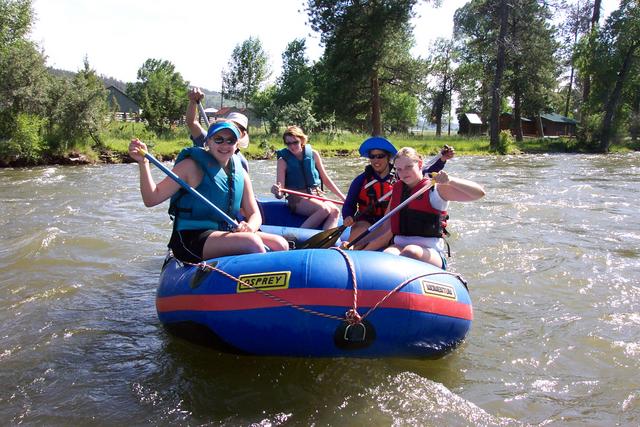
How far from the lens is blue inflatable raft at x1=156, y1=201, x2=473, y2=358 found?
103 inches

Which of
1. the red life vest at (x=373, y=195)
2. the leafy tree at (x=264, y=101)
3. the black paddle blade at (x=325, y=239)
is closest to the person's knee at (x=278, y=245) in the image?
the black paddle blade at (x=325, y=239)

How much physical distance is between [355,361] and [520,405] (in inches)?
34.7

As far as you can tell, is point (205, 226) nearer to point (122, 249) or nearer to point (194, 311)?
point (194, 311)

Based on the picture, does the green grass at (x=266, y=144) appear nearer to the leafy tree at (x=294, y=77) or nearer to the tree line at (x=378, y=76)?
the tree line at (x=378, y=76)

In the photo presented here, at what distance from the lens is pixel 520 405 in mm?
2623

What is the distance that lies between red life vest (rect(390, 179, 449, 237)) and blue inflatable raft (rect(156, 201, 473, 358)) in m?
0.54

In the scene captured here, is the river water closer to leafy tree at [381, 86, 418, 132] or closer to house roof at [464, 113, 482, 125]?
house roof at [464, 113, 482, 125]

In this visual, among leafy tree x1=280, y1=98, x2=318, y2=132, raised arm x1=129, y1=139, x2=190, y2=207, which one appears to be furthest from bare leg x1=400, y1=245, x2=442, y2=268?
leafy tree x1=280, y1=98, x2=318, y2=132

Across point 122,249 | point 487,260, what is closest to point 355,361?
point 487,260

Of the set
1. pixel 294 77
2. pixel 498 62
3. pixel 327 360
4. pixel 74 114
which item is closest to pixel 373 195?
pixel 327 360

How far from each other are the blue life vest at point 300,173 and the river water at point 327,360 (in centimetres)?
157

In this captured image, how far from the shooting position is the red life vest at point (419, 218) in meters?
3.39

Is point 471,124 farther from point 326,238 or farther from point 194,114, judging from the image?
point 326,238

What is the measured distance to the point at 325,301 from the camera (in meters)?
2.59
